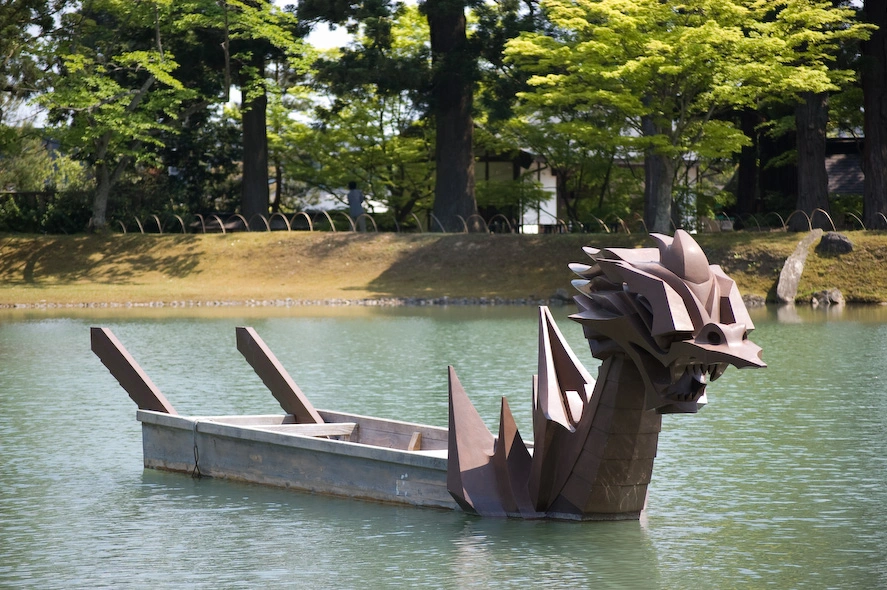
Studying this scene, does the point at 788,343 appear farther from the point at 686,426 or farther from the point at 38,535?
the point at 38,535

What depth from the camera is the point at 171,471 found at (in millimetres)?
11688

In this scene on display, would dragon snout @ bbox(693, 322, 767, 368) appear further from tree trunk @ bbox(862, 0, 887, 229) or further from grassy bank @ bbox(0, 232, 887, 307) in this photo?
tree trunk @ bbox(862, 0, 887, 229)

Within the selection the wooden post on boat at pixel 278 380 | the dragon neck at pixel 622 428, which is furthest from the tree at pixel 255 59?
the dragon neck at pixel 622 428

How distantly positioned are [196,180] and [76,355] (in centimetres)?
2257

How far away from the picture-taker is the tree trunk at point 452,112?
3625cm

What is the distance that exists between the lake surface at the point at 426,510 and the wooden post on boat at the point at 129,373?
2.19ft

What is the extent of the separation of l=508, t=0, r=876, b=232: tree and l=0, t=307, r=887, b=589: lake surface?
12.8 meters

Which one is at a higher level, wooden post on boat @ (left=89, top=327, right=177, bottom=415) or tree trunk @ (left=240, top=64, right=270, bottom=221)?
tree trunk @ (left=240, top=64, right=270, bottom=221)

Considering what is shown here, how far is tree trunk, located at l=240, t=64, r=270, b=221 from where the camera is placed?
4022 centimetres

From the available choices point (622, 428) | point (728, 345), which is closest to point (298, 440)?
point (622, 428)

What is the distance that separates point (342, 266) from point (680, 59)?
11.3m

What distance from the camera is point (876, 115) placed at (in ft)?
112

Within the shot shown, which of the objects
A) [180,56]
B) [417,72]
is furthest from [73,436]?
[180,56]

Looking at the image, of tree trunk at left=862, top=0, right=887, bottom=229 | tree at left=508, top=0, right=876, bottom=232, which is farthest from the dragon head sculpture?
tree trunk at left=862, top=0, right=887, bottom=229
